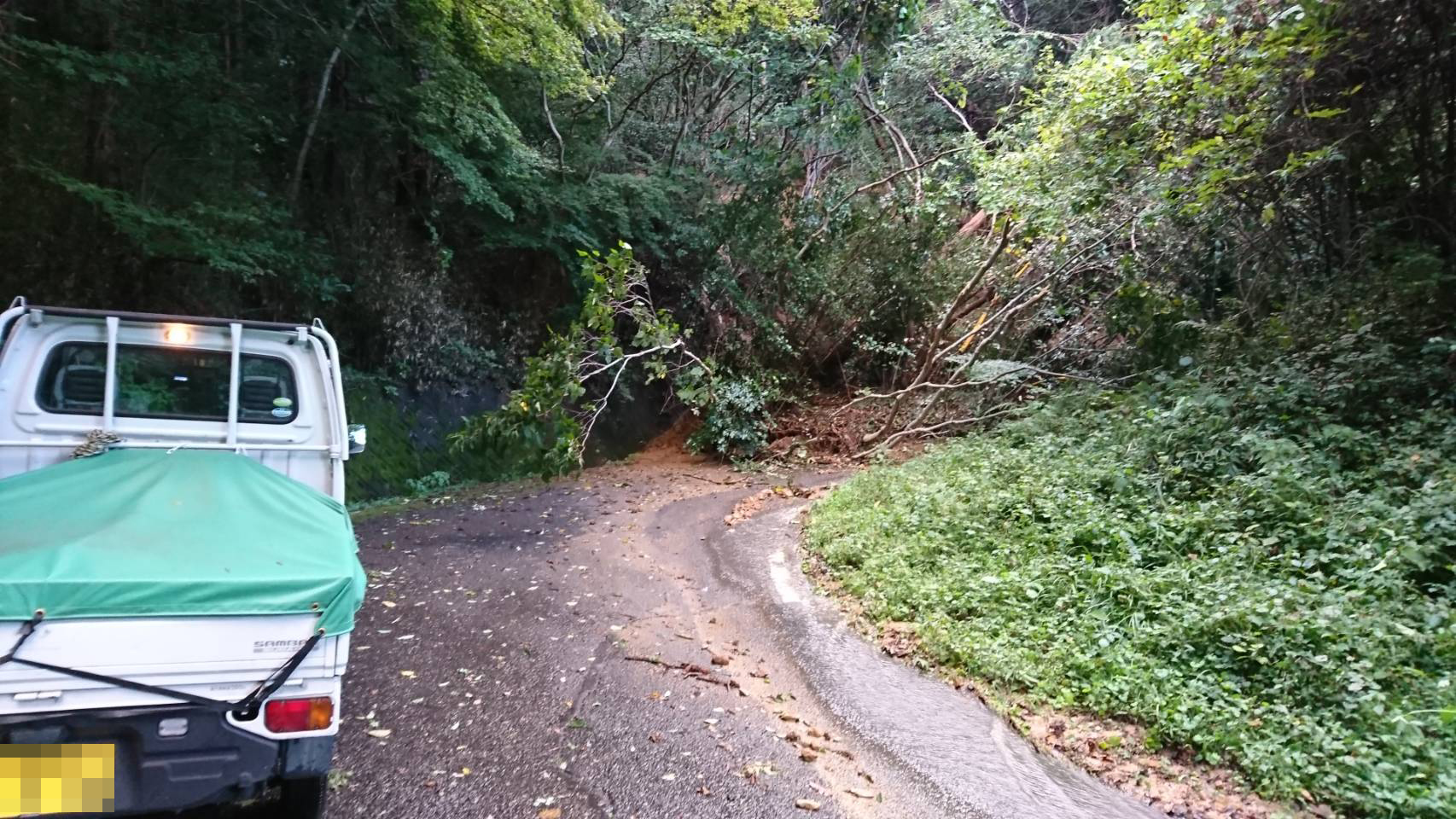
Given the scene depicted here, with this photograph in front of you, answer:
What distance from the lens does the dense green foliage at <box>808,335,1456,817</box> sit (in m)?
3.60

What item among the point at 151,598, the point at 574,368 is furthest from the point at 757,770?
the point at 574,368

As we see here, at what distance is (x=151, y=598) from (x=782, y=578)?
5288 millimetres

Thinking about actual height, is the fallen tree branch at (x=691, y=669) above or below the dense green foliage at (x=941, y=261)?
below

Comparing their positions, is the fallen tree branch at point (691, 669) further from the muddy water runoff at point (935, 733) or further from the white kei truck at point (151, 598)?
the white kei truck at point (151, 598)

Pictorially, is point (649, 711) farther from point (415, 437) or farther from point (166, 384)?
point (415, 437)

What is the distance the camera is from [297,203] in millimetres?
13781

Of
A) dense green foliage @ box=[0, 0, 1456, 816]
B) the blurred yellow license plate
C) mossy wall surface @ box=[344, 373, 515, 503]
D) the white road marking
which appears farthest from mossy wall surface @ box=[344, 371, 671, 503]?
the blurred yellow license plate

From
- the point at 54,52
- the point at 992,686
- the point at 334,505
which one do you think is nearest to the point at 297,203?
the point at 54,52

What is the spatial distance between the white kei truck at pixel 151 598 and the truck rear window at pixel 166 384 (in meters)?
0.02

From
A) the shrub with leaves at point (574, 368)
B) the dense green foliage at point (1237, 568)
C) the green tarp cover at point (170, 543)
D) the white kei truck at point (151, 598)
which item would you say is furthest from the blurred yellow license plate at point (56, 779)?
the shrub with leaves at point (574, 368)

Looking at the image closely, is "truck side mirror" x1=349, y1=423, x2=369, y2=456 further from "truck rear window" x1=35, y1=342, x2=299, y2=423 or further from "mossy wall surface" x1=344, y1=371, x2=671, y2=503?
"mossy wall surface" x1=344, y1=371, x2=671, y2=503

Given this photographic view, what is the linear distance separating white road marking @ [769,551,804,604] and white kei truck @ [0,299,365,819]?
3749 millimetres

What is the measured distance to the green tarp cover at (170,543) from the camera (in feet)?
→ 8.44

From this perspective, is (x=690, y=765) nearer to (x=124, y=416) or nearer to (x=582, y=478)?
(x=124, y=416)
